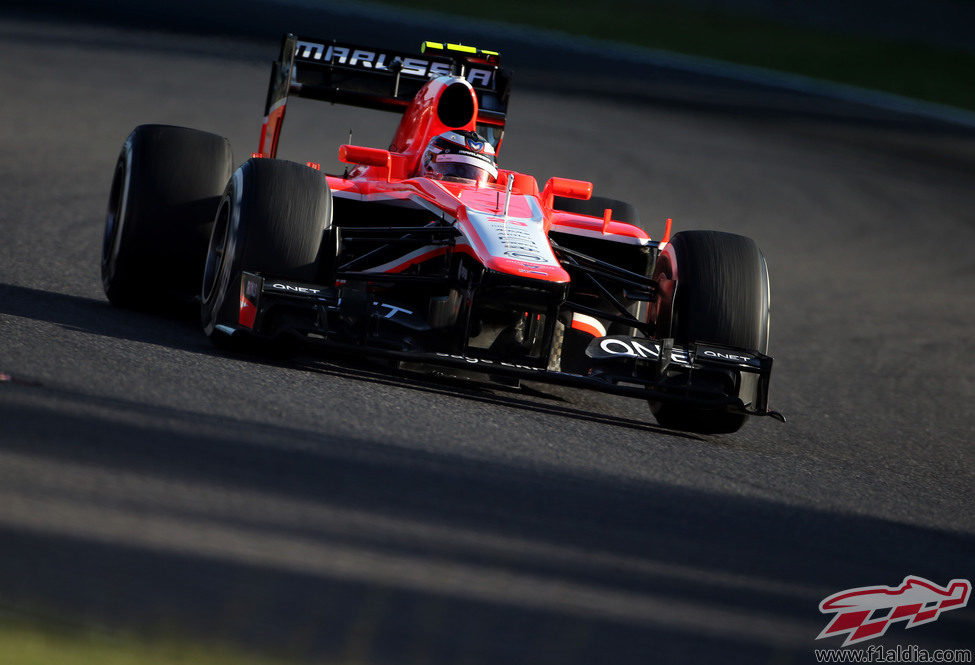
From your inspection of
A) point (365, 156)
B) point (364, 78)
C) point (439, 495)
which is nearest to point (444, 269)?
point (365, 156)

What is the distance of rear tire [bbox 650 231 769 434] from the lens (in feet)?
19.8

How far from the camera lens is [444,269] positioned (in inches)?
248

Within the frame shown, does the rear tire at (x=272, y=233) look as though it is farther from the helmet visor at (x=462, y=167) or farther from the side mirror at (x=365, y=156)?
the helmet visor at (x=462, y=167)

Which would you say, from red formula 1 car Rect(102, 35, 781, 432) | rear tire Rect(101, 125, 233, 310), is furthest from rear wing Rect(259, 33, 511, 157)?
rear tire Rect(101, 125, 233, 310)

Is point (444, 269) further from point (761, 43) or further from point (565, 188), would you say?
point (761, 43)

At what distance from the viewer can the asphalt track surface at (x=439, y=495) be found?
303 cm

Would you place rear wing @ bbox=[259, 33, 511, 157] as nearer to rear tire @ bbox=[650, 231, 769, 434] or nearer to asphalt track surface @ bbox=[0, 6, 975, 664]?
asphalt track surface @ bbox=[0, 6, 975, 664]

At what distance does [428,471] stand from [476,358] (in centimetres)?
142

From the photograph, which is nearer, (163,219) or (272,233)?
(272,233)

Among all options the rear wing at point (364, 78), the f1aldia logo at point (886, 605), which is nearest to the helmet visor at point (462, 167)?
the rear wing at point (364, 78)

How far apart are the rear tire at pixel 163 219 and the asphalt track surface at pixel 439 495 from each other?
179 mm

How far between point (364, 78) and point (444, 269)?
2172 mm

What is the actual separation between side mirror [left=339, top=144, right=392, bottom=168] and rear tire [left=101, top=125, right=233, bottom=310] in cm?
63

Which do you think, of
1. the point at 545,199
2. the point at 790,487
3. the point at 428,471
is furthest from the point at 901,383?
the point at 428,471
